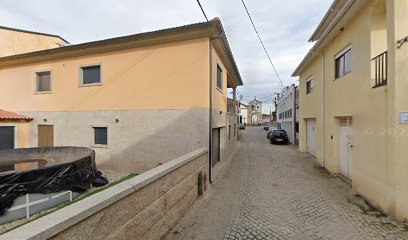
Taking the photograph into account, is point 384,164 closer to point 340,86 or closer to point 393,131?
point 393,131

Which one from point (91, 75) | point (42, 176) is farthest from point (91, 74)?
point (42, 176)

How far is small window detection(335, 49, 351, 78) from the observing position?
7411mm

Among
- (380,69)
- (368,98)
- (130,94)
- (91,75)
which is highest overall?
(91,75)

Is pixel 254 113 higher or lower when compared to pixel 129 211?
higher

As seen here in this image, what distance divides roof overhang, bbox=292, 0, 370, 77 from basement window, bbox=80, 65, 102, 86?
379 inches

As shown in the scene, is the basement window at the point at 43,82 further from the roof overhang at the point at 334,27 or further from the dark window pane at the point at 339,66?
the dark window pane at the point at 339,66

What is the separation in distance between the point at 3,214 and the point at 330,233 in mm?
7310

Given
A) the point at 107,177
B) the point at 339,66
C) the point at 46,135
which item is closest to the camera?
the point at 339,66

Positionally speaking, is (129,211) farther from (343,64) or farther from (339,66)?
(339,66)

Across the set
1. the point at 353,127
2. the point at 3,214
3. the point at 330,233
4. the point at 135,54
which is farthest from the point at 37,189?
the point at 353,127

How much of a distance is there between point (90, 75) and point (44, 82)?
3.21 metres

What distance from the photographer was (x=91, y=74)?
32.0ft

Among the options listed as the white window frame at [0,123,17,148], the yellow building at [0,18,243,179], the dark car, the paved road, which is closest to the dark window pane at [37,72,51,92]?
the yellow building at [0,18,243,179]

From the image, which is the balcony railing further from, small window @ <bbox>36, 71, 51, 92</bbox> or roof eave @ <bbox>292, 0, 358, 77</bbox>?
small window @ <bbox>36, 71, 51, 92</bbox>
